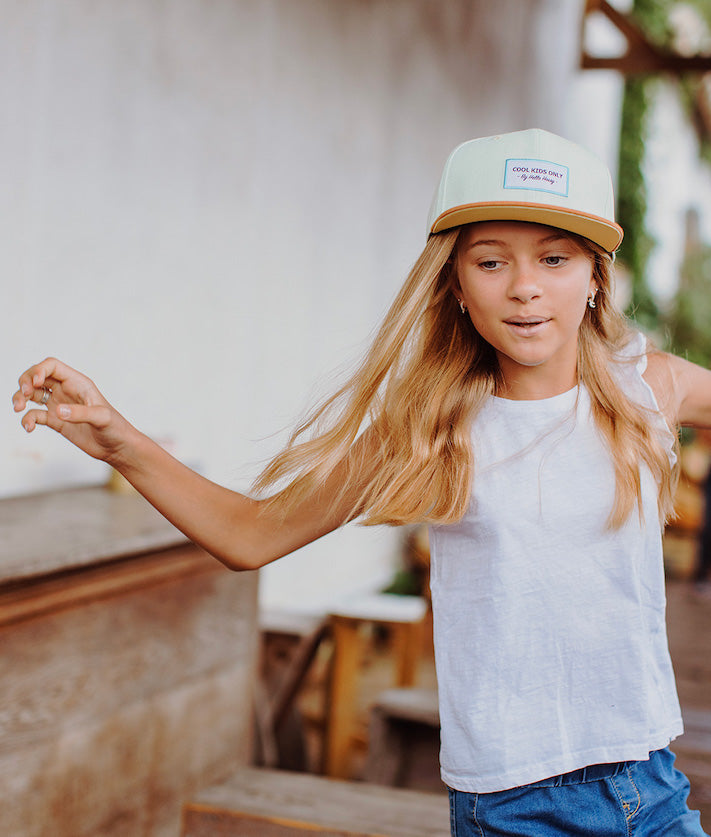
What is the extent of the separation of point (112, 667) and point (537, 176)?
156 cm

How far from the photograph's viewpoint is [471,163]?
1.45 meters

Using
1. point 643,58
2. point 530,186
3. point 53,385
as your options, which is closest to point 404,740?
point 53,385

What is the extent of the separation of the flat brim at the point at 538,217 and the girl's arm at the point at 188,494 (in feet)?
1.33

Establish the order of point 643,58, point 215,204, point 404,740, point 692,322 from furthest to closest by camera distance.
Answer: point 692,322 < point 643,58 < point 215,204 < point 404,740

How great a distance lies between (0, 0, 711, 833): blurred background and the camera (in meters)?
2.87

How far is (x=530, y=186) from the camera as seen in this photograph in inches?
55.2

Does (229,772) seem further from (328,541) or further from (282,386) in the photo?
(328,541)

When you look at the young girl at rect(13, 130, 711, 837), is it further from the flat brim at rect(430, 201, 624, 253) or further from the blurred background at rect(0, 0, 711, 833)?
the blurred background at rect(0, 0, 711, 833)

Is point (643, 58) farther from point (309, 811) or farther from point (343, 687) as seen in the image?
point (309, 811)

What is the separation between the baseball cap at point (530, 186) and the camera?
140 cm

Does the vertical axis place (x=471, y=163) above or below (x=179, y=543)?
above

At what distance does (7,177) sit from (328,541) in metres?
3.14

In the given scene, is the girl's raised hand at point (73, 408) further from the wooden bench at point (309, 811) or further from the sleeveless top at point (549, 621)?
the wooden bench at point (309, 811)

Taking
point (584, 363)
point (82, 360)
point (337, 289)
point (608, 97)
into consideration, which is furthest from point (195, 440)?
point (608, 97)
